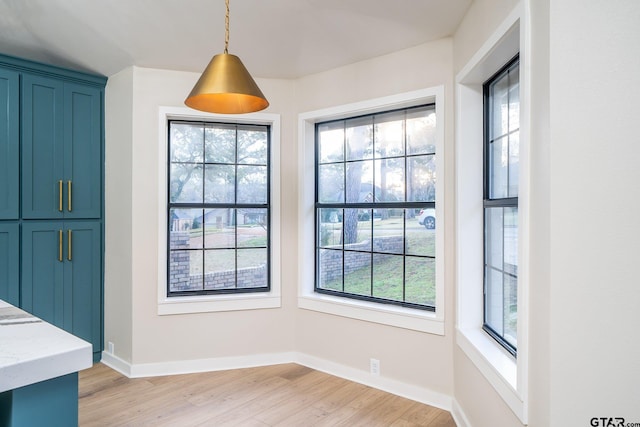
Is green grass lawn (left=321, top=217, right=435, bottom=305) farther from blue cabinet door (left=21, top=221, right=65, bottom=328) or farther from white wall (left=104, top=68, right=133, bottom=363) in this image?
blue cabinet door (left=21, top=221, right=65, bottom=328)

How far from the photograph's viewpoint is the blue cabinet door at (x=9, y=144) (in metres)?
3.16

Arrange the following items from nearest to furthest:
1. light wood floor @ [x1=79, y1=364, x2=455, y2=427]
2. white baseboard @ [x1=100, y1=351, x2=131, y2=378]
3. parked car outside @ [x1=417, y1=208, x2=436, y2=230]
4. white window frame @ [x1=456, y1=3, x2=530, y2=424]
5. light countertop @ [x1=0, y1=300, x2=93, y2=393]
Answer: light countertop @ [x1=0, y1=300, x2=93, y2=393] < white window frame @ [x1=456, y1=3, x2=530, y2=424] < light wood floor @ [x1=79, y1=364, x2=455, y2=427] < parked car outside @ [x1=417, y1=208, x2=436, y2=230] < white baseboard @ [x1=100, y1=351, x2=131, y2=378]

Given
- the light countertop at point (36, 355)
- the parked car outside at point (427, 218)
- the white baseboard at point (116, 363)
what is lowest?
the white baseboard at point (116, 363)

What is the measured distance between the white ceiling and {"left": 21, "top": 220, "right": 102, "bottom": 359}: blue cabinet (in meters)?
1.39

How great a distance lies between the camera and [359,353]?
127 inches

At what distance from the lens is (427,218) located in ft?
9.93

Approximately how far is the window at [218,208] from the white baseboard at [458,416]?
178 centimetres

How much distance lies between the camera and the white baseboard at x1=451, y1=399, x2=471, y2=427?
8.09 feet

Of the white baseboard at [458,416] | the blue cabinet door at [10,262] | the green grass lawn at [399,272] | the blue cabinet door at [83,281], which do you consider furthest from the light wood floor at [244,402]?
the blue cabinet door at [10,262]

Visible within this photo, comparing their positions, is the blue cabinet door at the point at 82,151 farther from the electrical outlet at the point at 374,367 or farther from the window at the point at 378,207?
the electrical outlet at the point at 374,367

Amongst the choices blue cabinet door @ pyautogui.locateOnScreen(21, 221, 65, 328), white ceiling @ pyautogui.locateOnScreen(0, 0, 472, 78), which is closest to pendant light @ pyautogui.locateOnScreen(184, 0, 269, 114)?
white ceiling @ pyautogui.locateOnScreen(0, 0, 472, 78)

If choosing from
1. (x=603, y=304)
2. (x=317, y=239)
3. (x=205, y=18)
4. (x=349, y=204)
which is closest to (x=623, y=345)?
(x=603, y=304)

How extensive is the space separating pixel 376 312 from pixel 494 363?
3.84 ft

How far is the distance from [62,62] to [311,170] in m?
2.19
